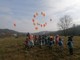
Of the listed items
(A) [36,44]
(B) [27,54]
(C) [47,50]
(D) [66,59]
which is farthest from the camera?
(A) [36,44]

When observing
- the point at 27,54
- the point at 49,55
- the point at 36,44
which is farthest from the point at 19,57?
the point at 36,44

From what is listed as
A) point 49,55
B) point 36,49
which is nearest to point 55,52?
point 49,55

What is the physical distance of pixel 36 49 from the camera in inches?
1177

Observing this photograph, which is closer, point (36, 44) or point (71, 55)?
point (71, 55)

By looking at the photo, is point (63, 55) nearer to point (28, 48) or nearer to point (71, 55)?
point (71, 55)

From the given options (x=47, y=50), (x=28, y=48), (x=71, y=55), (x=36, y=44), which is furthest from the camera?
(x=36, y=44)

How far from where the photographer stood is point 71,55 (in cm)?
2466

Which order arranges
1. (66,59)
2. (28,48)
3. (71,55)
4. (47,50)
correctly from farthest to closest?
(28,48) < (47,50) < (71,55) < (66,59)

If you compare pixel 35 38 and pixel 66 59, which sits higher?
pixel 35 38

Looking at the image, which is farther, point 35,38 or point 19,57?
point 35,38

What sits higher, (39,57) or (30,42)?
(30,42)

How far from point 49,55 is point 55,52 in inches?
67.5

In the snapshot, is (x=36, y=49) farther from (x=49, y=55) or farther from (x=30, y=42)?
(x=49, y=55)

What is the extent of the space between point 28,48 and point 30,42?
3.99 feet
